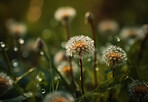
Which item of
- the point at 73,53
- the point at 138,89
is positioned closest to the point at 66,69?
the point at 73,53

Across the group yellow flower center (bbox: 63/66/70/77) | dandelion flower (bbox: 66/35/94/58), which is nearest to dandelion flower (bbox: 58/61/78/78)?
yellow flower center (bbox: 63/66/70/77)

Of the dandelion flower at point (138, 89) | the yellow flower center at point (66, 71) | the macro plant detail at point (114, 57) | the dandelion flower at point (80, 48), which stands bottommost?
the dandelion flower at point (138, 89)

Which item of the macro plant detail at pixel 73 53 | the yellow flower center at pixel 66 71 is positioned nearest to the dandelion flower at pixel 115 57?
the macro plant detail at pixel 73 53

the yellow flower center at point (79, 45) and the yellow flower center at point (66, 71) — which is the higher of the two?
the yellow flower center at point (79, 45)

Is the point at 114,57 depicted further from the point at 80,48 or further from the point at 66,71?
the point at 66,71

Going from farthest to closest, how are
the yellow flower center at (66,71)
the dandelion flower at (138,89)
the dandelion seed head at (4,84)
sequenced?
1. the yellow flower center at (66,71)
2. the dandelion seed head at (4,84)
3. the dandelion flower at (138,89)

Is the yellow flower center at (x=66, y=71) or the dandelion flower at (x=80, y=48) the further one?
the yellow flower center at (x=66, y=71)

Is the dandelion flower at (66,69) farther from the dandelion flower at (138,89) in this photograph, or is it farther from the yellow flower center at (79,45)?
the dandelion flower at (138,89)
